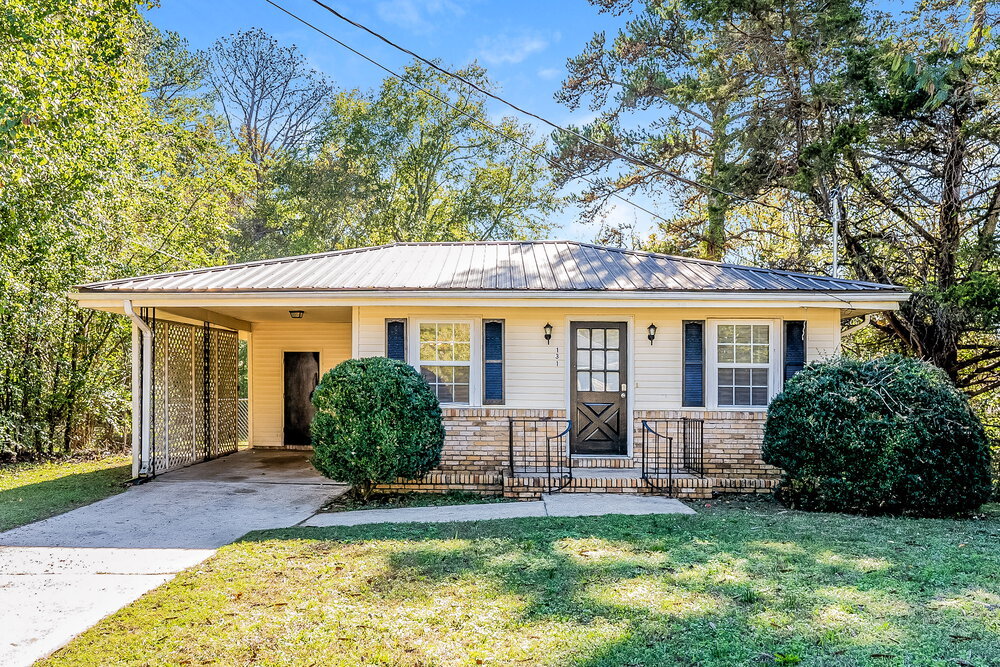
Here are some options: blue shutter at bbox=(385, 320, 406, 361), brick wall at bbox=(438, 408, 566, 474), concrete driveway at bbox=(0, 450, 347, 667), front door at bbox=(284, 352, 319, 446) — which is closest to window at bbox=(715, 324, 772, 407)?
brick wall at bbox=(438, 408, 566, 474)

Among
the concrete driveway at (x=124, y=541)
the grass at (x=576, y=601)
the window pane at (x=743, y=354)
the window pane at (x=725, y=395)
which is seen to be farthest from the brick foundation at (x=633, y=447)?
the grass at (x=576, y=601)

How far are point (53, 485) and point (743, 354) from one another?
9.75 meters

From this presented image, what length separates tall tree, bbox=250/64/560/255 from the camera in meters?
21.8

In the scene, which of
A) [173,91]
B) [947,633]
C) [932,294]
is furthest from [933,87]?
[173,91]

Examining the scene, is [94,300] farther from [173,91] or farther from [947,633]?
[173,91]

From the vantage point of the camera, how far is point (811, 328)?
860cm

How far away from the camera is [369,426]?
6.96 m

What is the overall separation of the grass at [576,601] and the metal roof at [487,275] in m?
3.45

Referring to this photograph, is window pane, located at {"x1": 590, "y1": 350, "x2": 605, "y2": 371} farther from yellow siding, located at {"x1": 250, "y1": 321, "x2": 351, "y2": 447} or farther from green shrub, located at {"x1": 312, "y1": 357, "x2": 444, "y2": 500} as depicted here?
yellow siding, located at {"x1": 250, "y1": 321, "x2": 351, "y2": 447}

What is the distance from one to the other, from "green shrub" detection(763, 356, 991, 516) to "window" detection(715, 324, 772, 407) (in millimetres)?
1655

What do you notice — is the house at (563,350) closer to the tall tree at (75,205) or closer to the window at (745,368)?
the window at (745,368)

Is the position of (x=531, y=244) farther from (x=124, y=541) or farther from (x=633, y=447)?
(x=124, y=541)

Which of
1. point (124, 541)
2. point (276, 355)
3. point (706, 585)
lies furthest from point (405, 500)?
point (276, 355)

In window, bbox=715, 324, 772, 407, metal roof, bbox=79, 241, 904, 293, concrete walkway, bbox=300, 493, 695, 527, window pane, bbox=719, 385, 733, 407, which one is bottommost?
concrete walkway, bbox=300, 493, 695, 527
